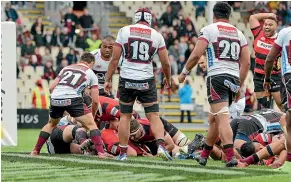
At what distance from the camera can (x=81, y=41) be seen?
30.0 metres

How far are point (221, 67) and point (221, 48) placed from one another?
0.88 ft

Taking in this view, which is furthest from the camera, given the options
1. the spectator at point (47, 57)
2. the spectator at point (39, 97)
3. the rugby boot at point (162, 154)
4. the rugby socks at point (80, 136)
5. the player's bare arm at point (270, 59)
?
the spectator at point (47, 57)

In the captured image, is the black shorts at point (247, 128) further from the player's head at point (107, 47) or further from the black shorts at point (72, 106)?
the player's head at point (107, 47)

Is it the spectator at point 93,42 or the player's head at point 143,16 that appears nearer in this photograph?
the player's head at point 143,16

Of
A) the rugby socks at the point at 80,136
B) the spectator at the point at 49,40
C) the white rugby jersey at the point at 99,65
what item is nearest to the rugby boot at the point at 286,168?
the rugby socks at the point at 80,136

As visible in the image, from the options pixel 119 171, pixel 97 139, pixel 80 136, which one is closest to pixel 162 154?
pixel 97 139

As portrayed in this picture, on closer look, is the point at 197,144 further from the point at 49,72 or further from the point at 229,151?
the point at 49,72

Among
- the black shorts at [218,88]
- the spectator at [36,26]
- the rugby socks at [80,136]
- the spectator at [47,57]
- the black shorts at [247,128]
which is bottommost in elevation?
the spectator at [47,57]

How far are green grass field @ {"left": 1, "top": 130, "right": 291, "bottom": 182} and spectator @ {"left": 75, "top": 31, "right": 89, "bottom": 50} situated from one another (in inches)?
684

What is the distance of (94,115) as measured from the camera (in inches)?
556

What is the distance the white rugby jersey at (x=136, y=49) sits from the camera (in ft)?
41.0

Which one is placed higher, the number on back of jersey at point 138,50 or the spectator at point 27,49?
the number on back of jersey at point 138,50

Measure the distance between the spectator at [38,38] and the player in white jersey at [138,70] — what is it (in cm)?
1748

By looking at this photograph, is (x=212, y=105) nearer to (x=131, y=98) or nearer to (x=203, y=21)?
(x=131, y=98)
